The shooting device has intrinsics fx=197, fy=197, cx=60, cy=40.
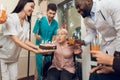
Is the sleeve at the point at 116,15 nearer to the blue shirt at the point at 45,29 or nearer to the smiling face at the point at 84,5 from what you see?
the smiling face at the point at 84,5

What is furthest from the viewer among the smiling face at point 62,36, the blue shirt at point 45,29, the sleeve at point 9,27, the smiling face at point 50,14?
the blue shirt at point 45,29

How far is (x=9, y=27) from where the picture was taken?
79.8 inches

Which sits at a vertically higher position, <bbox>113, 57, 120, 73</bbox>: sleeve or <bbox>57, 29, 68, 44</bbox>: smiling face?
<bbox>57, 29, 68, 44</bbox>: smiling face

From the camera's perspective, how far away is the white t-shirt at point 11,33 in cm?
203

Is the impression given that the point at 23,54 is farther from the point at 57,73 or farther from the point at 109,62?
the point at 109,62

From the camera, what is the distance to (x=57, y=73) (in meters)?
2.42

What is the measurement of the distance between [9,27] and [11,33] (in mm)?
75

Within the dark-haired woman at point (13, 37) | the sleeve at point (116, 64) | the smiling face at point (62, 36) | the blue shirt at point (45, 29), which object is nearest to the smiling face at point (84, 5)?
the sleeve at point (116, 64)

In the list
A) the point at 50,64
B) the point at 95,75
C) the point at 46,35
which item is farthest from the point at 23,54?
the point at 95,75

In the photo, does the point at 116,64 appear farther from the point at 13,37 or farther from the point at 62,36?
the point at 62,36

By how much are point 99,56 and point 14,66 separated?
1525 mm

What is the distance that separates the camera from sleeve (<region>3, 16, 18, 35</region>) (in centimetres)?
201

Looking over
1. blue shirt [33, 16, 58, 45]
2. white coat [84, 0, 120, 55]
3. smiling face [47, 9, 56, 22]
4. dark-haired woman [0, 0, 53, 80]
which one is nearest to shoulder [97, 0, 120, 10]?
white coat [84, 0, 120, 55]

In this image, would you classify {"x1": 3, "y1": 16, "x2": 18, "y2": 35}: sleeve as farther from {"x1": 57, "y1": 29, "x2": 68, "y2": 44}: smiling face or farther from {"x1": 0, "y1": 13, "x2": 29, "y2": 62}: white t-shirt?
{"x1": 57, "y1": 29, "x2": 68, "y2": 44}: smiling face
